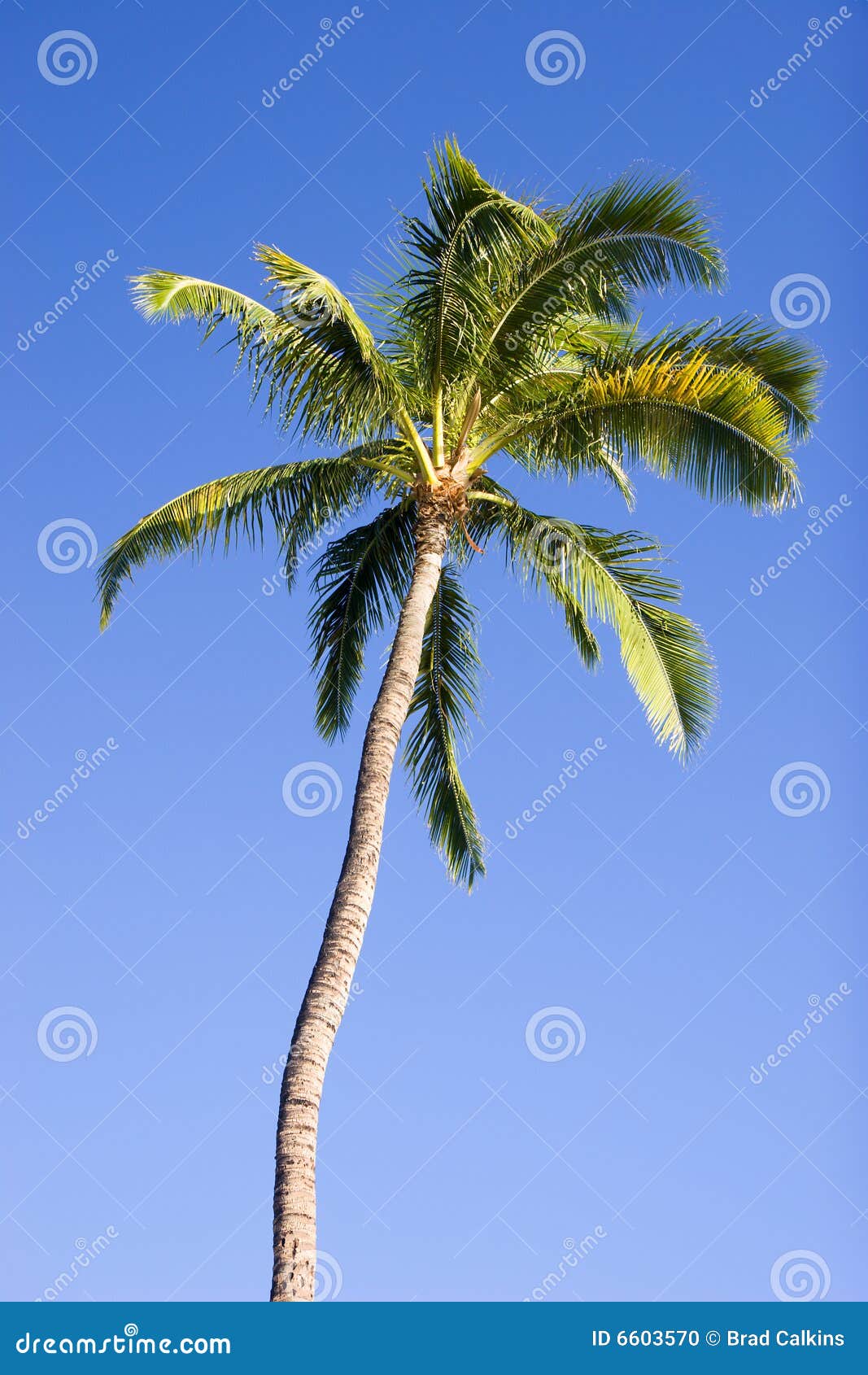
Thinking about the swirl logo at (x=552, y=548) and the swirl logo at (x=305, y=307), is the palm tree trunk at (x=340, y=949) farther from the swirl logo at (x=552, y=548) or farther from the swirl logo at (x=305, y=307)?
the swirl logo at (x=305, y=307)

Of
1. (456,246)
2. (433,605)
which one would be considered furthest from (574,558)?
(456,246)

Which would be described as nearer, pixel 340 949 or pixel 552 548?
pixel 340 949

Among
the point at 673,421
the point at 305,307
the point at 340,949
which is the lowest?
the point at 340,949

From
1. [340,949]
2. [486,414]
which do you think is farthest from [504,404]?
[340,949]

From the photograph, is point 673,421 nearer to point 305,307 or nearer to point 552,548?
point 552,548

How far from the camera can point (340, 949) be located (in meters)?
9.71

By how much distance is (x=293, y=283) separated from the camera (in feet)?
37.1

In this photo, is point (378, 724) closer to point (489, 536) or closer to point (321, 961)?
point (321, 961)

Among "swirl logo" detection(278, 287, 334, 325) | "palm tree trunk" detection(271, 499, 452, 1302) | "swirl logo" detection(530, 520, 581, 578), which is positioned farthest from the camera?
"swirl logo" detection(530, 520, 581, 578)

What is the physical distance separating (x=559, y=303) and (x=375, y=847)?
5.65 m

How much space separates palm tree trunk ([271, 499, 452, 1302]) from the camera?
27.1ft

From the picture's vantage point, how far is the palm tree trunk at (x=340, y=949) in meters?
8.27

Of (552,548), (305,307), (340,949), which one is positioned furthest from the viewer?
(552,548)

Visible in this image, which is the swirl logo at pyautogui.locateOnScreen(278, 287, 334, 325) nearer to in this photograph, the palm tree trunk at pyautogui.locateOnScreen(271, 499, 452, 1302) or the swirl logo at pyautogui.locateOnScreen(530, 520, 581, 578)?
the palm tree trunk at pyautogui.locateOnScreen(271, 499, 452, 1302)
